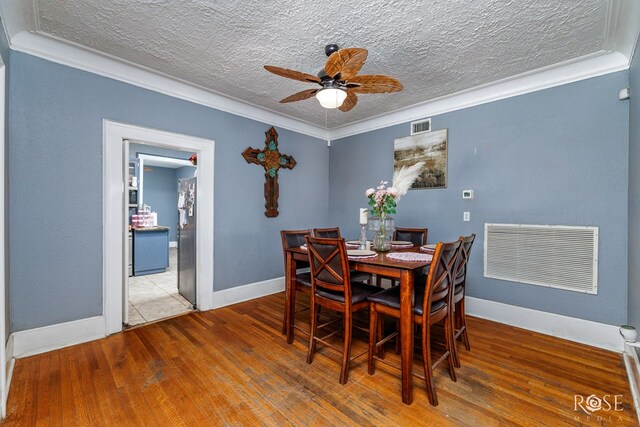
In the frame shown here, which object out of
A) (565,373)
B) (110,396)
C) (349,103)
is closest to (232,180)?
(349,103)

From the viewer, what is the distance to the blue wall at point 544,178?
2.41 metres

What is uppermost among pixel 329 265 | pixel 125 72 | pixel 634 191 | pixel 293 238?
pixel 125 72

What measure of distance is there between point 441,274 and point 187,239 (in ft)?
10.1

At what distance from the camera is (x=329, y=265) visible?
81.0 inches

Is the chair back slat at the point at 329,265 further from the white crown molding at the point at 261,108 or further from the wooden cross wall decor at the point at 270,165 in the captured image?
the white crown molding at the point at 261,108

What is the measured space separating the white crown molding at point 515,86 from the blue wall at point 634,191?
22cm

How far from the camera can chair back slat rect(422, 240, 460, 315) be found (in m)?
1.69

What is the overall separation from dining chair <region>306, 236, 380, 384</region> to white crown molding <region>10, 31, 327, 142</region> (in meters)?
2.26

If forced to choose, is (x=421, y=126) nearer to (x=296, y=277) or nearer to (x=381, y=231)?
(x=381, y=231)

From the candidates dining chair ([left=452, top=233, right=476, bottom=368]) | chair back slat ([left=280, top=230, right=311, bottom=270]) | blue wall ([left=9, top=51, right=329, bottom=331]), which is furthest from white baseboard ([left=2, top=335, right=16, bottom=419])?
dining chair ([left=452, top=233, right=476, bottom=368])

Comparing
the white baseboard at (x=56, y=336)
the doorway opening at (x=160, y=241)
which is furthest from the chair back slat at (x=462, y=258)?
the white baseboard at (x=56, y=336)

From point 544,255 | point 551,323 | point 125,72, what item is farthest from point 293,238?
point 551,323

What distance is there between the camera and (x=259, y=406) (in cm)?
169

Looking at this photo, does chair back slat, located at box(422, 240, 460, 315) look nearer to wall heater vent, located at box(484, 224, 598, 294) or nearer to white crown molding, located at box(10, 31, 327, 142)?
wall heater vent, located at box(484, 224, 598, 294)
